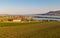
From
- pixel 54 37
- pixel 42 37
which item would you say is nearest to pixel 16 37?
pixel 42 37

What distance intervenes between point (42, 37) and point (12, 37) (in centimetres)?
190

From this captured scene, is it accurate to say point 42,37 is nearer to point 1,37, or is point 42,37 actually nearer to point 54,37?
point 54,37

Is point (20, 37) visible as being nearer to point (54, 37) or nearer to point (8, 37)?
point (8, 37)

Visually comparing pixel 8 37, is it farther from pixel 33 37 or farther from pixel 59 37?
pixel 59 37

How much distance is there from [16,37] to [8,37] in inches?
21.2

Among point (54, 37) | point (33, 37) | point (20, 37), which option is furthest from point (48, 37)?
point (20, 37)

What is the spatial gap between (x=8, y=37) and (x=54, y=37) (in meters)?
2.87

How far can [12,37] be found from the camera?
9.48 meters

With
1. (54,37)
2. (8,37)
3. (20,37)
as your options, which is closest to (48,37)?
(54,37)

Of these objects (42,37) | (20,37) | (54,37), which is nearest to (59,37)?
(54,37)

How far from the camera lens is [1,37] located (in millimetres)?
9430

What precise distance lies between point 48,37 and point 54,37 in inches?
14.6

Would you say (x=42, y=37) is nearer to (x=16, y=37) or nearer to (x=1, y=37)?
(x=16, y=37)

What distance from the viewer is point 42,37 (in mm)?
9320
